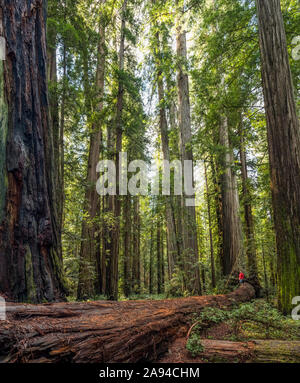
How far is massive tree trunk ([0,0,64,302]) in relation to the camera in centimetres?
333

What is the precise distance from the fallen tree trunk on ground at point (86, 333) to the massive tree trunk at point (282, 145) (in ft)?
7.26

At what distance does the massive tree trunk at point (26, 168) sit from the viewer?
3330 millimetres

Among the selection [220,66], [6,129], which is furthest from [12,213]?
[220,66]

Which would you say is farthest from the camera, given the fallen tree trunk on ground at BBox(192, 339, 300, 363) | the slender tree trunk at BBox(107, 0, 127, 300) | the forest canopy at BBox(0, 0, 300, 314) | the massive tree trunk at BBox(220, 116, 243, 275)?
the massive tree trunk at BBox(220, 116, 243, 275)

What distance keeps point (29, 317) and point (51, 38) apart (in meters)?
8.19

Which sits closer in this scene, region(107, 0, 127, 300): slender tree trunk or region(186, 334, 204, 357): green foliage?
region(186, 334, 204, 357): green foliage

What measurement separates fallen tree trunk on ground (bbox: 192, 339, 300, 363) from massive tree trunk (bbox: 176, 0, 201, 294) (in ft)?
15.6

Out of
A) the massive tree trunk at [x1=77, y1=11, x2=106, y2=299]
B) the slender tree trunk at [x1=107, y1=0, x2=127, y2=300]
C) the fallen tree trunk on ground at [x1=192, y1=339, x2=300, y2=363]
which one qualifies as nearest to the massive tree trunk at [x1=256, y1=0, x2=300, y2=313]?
the fallen tree trunk on ground at [x1=192, y1=339, x2=300, y2=363]

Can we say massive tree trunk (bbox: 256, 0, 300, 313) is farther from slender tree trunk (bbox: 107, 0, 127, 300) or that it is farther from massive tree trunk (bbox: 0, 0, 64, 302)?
slender tree trunk (bbox: 107, 0, 127, 300)

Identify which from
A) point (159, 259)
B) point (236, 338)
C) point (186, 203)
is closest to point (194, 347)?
point (236, 338)

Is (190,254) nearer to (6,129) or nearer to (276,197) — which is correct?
(276,197)

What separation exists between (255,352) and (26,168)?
411 centimetres

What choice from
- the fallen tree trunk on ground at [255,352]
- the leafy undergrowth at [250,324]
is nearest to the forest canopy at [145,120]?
the leafy undergrowth at [250,324]
